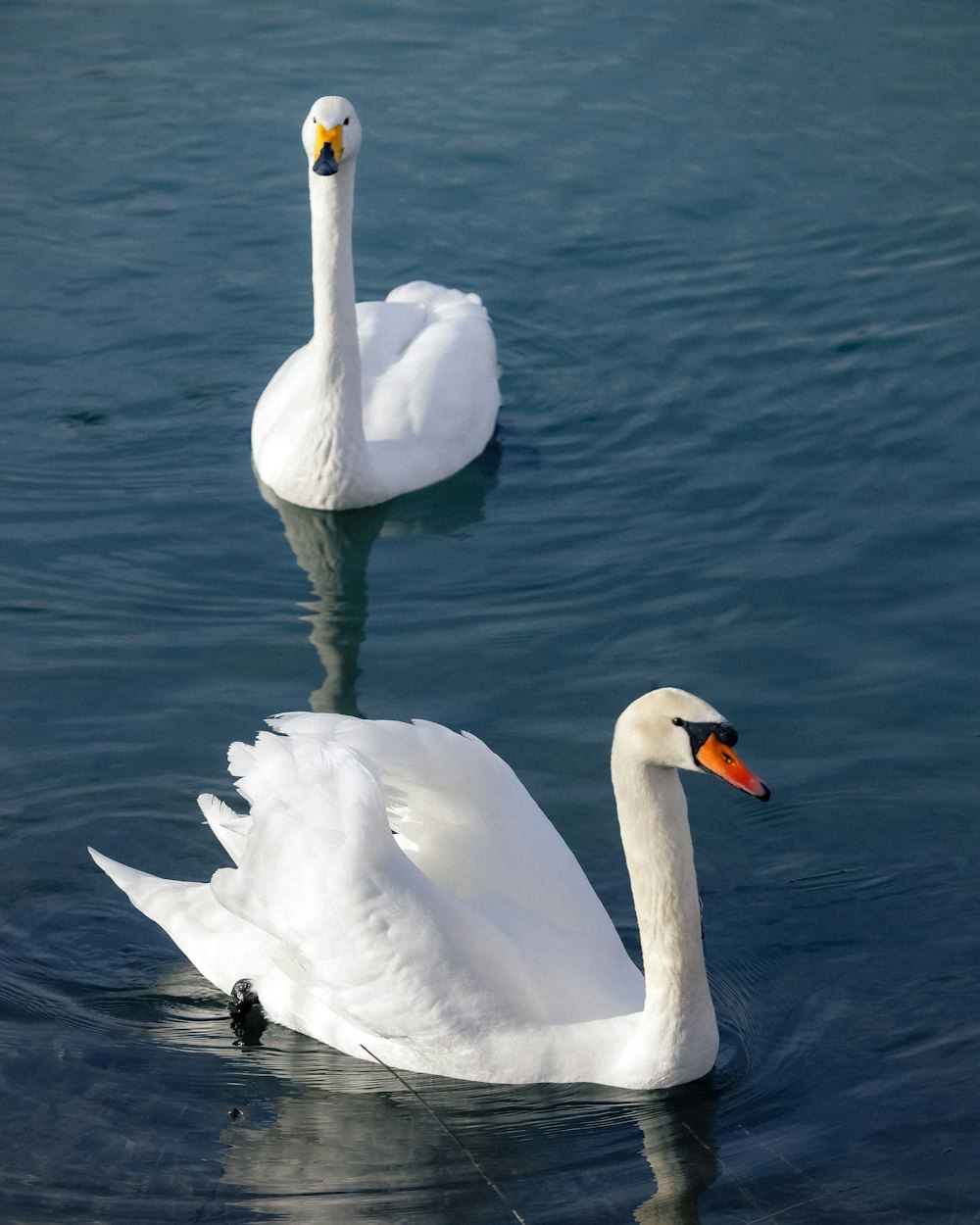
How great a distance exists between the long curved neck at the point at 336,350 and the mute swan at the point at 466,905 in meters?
3.44

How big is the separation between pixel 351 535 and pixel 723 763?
449 cm

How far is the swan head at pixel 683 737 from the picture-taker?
5.25 meters

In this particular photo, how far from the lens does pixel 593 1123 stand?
566 centimetres

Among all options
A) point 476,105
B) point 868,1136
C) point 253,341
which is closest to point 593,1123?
point 868,1136

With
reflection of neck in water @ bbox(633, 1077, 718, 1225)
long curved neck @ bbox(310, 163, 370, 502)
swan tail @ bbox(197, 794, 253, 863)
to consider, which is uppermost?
long curved neck @ bbox(310, 163, 370, 502)

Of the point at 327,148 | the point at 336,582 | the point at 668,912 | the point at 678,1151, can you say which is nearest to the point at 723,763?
the point at 668,912

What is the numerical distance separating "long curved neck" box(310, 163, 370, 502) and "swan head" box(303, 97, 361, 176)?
0.19 metres

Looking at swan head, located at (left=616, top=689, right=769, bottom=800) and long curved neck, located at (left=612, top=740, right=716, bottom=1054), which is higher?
swan head, located at (left=616, top=689, right=769, bottom=800)

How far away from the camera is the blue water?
5.66 meters

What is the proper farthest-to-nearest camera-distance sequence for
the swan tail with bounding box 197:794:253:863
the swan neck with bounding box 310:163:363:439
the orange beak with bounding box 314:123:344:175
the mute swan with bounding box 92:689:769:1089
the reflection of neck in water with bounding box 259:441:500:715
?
the swan neck with bounding box 310:163:363:439, the orange beak with bounding box 314:123:344:175, the reflection of neck in water with bounding box 259:441:500:715, the swan tail with bounding box 197:794:253:863, the mute swan with bounding box 92:689:769:1089

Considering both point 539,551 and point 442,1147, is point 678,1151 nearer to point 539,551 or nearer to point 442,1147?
point 442,1147

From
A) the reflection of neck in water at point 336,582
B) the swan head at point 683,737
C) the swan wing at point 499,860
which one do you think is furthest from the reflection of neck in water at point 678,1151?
the reflection of neck in water at point 336,582

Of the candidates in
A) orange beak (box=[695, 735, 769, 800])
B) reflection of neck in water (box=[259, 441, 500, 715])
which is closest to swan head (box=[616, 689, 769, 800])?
orange beak (box=[695, 735, 769, 800])

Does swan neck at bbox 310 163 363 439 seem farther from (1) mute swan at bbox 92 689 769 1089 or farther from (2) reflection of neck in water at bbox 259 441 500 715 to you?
(1) mute swan at bbox 92 689 769 1089
